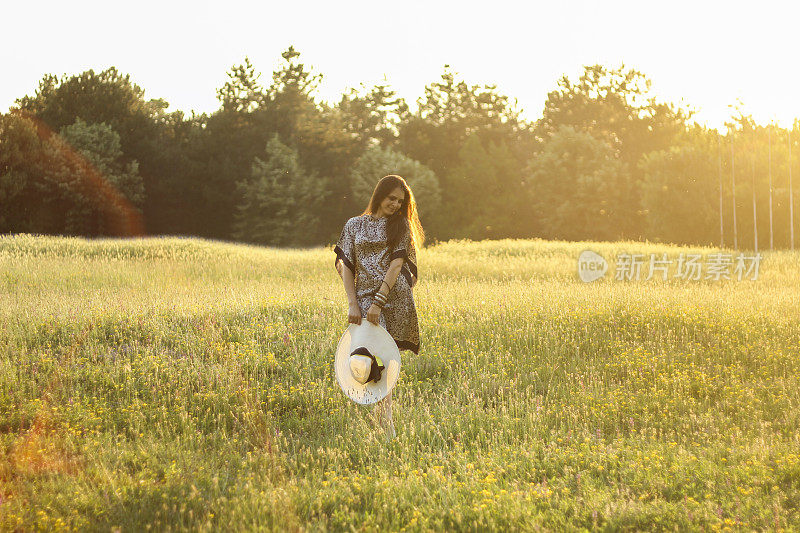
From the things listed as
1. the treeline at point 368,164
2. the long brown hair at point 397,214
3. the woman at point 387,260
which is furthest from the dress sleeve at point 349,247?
the treeline at point 368,164

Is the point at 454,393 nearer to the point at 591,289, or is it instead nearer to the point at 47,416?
the point at 47,416

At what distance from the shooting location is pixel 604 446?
233 inches

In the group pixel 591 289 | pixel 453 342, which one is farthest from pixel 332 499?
pixel 591 289

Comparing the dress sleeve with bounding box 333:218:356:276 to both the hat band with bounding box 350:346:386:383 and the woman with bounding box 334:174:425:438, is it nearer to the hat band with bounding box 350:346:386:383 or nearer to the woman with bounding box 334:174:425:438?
the woman with bounding box 334:174:425:438

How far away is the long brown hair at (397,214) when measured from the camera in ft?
20.3

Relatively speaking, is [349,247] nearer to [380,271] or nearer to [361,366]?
[380,271]

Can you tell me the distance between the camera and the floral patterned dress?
20.6 ft

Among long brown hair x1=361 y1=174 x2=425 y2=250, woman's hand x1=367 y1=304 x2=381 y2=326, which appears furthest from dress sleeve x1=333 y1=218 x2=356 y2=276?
woman's hand x1=367 y1=304 x2=381 y2=326

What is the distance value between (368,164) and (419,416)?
4610 centimetres

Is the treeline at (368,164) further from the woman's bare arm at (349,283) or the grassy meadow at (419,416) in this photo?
the woman's bare arm at (349,283)

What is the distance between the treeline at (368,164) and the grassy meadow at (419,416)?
31.3m

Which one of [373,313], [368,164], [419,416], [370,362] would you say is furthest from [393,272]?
[368,164]

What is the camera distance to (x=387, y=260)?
20.7ft

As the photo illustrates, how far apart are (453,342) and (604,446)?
4.08 metres
